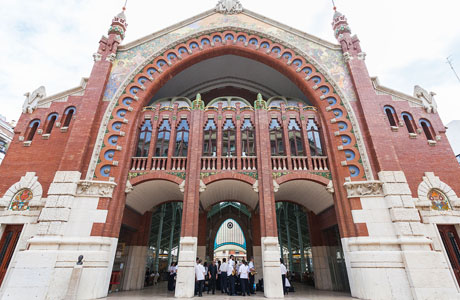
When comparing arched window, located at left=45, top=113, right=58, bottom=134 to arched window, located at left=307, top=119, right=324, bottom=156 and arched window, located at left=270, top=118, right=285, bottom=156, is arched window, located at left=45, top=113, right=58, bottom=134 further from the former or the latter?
arched window, located at left=307, top=119, right=324, bottom=156

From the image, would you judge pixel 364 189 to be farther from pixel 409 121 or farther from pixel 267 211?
pixel 409 121

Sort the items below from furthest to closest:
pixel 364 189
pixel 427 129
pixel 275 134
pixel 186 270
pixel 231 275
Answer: pixel 275 134, pixel 427 129, pixel 364 189, pixel 231 275, pixel 186 270

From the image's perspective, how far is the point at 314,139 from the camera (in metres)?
15.5

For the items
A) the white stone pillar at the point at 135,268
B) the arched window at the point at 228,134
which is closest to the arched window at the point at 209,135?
the arched window at the point at 228,134

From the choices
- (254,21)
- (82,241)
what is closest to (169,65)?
(254,21)

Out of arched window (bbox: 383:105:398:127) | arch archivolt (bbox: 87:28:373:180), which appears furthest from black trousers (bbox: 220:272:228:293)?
arched window (bbox: 383:105:398:127)

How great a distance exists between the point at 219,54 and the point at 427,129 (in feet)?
51.1

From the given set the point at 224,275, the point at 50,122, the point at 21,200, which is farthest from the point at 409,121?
the point at 21,200

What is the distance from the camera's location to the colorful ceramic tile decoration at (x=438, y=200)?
40.8ft

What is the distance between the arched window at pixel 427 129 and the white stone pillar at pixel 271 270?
11.9m

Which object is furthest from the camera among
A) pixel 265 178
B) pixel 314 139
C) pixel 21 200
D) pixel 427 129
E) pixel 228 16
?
pixel 228 16

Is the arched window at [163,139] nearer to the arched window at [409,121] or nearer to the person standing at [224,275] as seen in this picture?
the person standing at [224,275]

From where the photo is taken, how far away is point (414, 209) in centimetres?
1173

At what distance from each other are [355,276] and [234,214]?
49.1 ft
